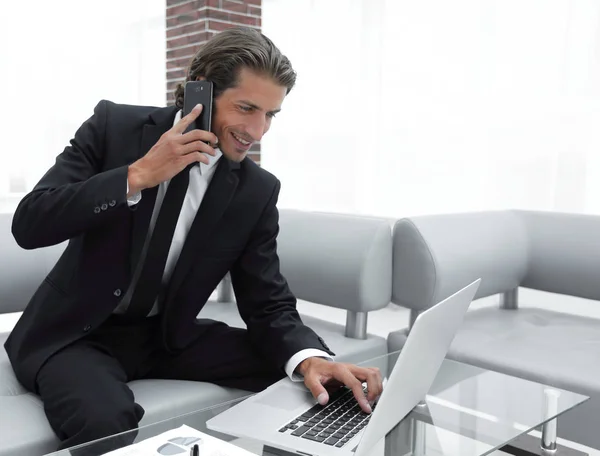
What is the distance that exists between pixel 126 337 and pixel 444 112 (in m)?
2.76

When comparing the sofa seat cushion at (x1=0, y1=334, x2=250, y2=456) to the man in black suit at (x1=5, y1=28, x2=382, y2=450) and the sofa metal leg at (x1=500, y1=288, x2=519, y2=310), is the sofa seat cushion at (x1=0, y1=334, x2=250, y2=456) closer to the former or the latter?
the man in black suit at (x1=5, y1=28, x2=382, y2=450)

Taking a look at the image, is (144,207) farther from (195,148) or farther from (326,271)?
(326,271)

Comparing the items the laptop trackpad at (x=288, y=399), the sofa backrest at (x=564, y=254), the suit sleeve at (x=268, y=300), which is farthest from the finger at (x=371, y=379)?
the sofa backrest at (x=564, y=254)

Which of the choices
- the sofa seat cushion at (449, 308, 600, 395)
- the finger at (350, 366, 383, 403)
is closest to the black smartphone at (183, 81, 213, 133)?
the finger at (350, 366, 383, 403)

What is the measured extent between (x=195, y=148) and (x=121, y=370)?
57 centimetres

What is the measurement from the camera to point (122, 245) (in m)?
1.49

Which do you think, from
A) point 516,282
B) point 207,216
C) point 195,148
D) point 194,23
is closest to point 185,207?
point 207,216

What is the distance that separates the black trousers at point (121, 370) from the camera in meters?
1.27

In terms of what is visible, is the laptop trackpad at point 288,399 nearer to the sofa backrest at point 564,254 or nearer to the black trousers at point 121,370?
the black trousers at point 121,370

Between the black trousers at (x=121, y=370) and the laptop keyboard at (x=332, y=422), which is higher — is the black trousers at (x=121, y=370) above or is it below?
below

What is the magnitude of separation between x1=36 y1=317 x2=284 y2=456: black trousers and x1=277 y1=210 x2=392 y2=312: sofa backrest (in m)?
0.48

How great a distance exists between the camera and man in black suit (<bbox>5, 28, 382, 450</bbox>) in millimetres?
1336

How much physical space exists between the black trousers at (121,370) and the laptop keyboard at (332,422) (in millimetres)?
361

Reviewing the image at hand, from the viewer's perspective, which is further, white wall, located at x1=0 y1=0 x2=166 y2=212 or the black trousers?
white wall, located at x1=0 y1=0 x2=166 y2=212
